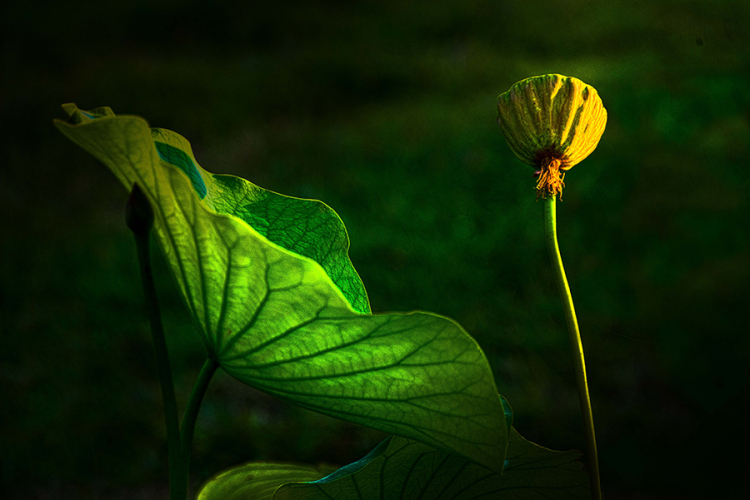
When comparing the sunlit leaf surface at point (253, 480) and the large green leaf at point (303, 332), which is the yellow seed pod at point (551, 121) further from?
the sunlit leaf surface at point (253, 480)

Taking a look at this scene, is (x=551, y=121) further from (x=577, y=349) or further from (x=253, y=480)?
(x=253, y=480)

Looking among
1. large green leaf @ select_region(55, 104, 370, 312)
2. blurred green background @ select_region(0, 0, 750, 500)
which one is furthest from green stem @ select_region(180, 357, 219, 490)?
blurred green background @ select_region(0, 0, 750, 500)

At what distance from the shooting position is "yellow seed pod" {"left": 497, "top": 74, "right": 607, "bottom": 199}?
11.4 inches

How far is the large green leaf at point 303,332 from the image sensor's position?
0.24m

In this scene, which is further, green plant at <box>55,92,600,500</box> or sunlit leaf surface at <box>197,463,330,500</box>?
sunlit leaf surface at <box>197,463,330,500</box>

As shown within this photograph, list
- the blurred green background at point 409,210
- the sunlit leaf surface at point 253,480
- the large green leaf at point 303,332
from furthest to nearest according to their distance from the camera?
the blurred green background at point 409,210
the sunlit leaf surface at point 253,480
the large green leaf at point 303,332

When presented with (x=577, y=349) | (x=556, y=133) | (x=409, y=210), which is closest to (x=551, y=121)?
(x=556, y=133)

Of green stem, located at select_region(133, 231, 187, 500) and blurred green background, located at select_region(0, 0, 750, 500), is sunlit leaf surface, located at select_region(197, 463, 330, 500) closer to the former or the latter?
green stem, located at select_region(133, 231, 187, 500)

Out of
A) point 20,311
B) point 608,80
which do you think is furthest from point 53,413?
point 608,80

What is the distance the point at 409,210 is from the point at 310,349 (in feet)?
5.51

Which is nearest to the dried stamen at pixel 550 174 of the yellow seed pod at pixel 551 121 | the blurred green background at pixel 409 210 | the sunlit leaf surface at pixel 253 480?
the yellow seed pod at pixel 551 121

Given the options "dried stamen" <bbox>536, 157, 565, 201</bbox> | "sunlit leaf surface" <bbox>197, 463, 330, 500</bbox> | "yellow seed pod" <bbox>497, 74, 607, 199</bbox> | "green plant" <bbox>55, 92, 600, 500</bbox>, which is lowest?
"sunlit leaf surface" <bbox>197, 463, 330, 500</bbox>

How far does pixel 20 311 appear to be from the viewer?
170cm

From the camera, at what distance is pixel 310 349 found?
279 mm
